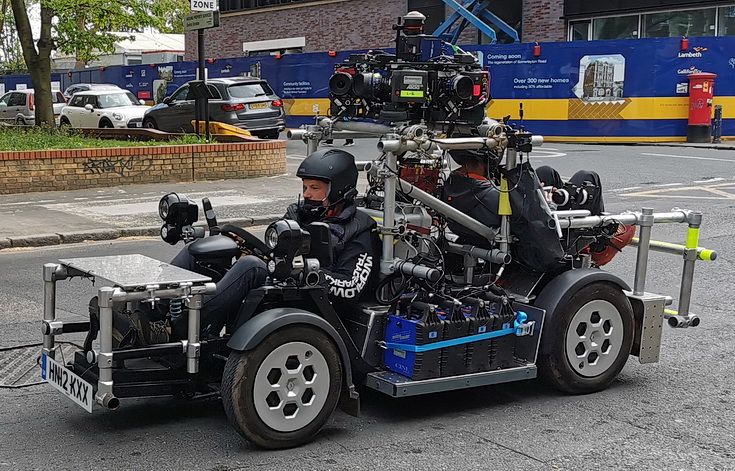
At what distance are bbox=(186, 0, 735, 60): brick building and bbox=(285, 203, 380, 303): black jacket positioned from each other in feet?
85.4

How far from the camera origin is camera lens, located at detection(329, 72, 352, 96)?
19.0 feet

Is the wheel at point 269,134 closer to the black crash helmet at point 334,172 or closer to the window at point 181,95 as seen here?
the window at point 181,95

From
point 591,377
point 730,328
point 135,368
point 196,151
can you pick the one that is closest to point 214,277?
point 135,368

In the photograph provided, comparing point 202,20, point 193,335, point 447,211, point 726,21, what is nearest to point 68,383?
point 193,335

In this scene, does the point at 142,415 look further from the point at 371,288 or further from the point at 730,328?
the point at 730,328

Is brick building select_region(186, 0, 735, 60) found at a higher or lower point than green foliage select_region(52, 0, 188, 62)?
higher

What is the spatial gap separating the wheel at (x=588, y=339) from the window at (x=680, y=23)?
2534cm

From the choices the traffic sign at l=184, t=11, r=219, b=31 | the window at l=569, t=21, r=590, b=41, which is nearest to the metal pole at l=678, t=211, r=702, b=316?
the traffic sign at l=184, t=11, r=219, b=31

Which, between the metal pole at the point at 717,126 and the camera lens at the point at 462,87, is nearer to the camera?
the camera lens at the point at 462,87

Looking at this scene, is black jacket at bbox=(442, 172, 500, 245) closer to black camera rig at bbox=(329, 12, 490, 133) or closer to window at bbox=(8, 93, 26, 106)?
black camera rig at bbox=(329, 12, 490, 133)

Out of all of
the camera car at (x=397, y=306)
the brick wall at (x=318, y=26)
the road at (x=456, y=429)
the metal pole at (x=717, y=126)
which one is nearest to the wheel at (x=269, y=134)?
the metal pole at (x=717, y=126)

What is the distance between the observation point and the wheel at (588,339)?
5.56 meters

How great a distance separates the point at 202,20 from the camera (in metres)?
16.8

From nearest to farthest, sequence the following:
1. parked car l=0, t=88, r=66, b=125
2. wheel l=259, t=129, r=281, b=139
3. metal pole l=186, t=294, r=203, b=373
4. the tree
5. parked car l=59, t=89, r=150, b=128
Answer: metal pole l=186, t=294, r=203, b=373 → the tree → wheel l=259, t=129, r=281, b=139 → parked car l=59, t=89, r=150, b=128 → parked car l=0, t=88, r=66, b=125
